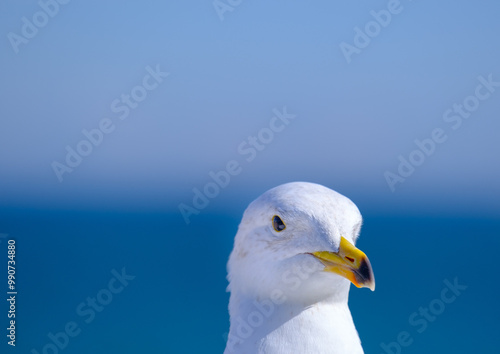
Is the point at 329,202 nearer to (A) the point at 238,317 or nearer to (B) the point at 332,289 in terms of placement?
(B) the point at 332,289

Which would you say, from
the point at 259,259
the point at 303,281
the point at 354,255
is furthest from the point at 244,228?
the point at 354,255

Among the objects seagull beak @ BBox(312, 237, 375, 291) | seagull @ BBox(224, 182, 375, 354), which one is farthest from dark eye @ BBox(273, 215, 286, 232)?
seagull beak @ BBox(312, 237, 375, 291)

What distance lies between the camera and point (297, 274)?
2.06 m

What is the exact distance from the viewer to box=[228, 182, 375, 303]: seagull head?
2.01 meters

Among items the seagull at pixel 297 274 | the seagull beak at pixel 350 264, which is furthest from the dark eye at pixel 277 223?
the seagull beak at pixel 350 264

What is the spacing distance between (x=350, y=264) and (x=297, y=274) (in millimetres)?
203

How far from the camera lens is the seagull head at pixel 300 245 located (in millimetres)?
2008

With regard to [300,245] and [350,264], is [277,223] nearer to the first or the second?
[300,245]

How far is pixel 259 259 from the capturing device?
2.13 metres

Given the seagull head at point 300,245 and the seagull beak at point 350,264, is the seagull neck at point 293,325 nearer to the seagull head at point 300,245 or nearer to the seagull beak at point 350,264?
the seagull head at point 300,245

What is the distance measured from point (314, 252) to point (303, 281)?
108 mm

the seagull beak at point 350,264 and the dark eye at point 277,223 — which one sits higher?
the dark eye at point 277,223

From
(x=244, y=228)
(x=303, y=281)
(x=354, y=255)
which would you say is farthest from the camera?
(x=244, y=228)

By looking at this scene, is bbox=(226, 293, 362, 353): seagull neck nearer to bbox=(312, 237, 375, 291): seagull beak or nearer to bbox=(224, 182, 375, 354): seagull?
bbox=(224, 182, 375, 354): seagull
